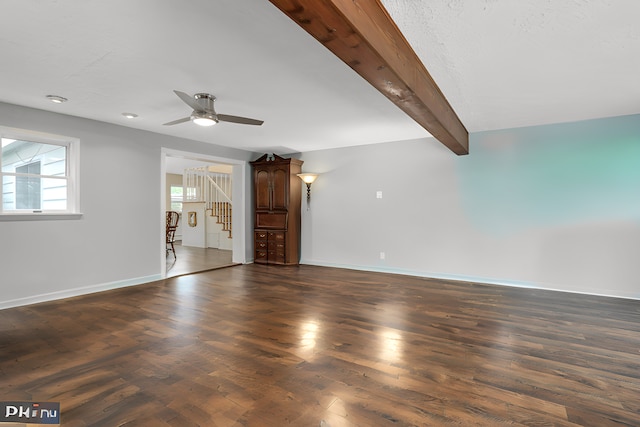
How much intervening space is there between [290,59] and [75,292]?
13.4 feet

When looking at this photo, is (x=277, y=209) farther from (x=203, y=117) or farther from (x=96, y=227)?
(x=203, y=117)

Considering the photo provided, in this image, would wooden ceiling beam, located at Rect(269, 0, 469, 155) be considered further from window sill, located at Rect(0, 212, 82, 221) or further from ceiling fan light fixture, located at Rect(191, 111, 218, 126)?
window sill, located at Rect(0, 212, 82, 221)

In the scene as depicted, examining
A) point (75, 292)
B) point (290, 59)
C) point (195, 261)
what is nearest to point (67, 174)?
point (75, 292)

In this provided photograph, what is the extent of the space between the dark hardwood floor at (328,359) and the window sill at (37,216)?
105 cm

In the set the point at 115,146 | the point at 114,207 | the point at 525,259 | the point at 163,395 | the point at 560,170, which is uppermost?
the point at 115,146

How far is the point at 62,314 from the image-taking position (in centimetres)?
347

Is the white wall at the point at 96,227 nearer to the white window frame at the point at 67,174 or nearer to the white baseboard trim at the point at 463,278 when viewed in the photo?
the white window frame at the point at 67,174

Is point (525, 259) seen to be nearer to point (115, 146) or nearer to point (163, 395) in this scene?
point (163, 395)

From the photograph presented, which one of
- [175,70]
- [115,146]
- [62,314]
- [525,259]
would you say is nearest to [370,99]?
[175,70]

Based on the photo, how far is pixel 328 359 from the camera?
245cm

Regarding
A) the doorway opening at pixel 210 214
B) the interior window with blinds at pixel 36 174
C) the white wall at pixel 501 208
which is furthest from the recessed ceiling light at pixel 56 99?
the white wall at pixel 501 208

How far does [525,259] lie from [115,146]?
6157 mm

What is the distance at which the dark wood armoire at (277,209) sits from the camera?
253 inches

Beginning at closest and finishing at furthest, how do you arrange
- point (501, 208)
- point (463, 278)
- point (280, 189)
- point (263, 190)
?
point (501, 208)
point (463, 278)
point (280, 189)
point (263, 190)
